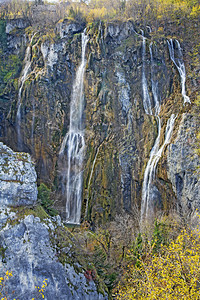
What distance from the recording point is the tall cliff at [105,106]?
30.8 meters

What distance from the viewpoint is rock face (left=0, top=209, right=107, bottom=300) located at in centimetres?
1076

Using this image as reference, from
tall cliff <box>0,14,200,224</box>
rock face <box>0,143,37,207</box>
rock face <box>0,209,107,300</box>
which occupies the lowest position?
rock face <box>0,209,107,300</box>

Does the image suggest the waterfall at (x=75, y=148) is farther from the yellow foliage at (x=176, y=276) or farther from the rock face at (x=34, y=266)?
the yellow foliage at (x=176, y=276)

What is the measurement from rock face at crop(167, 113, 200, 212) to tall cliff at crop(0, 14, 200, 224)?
231 millimetres

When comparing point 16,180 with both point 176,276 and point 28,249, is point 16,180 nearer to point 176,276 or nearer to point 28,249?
point 28,249

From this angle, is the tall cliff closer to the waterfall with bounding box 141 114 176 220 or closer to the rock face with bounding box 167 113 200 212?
the waterfall with bounding box 141 114 176 220

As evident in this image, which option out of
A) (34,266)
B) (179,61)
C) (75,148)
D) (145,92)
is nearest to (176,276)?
(34,266)

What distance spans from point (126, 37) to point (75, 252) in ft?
108

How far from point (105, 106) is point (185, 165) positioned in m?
13.9

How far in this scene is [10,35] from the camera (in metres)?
42.8

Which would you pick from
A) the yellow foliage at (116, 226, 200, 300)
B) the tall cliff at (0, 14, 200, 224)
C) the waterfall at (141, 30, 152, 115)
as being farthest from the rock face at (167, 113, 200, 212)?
the yellow foliage at (116, 226, 200, 300)

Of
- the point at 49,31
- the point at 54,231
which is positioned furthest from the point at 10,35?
the point at 54,231

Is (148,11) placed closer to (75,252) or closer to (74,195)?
(74,195)

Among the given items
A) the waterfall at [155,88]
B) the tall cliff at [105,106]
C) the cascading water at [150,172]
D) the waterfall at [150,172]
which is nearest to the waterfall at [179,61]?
the tall cliff at [105,106]
